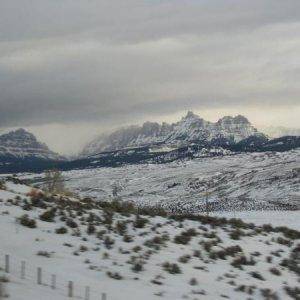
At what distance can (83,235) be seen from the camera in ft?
69.3

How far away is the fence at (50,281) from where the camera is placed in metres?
13.4

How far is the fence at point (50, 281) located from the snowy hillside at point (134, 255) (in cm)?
3

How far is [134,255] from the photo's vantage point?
19062 millimetres

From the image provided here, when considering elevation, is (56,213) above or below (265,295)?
above

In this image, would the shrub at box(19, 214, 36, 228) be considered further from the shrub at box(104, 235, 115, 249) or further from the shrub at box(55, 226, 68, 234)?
the shrub at box(104, 235, 115, 249)

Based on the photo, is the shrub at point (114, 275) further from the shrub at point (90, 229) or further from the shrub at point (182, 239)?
the shrub at point (182, 239)

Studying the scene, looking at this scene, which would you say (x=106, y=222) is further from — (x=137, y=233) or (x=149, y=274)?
(x=149, y=274)

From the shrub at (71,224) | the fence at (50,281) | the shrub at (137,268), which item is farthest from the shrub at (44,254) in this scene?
the shrub at (71,224)

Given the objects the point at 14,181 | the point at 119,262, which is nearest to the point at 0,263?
the point at 119,262

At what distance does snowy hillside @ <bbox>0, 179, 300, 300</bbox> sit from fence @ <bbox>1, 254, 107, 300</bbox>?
0.03 metres

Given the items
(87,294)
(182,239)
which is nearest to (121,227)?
(182,239)

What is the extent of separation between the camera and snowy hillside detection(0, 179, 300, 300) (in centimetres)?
1505

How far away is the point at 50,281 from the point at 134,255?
512 centimetres

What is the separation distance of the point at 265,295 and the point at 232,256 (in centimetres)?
479
